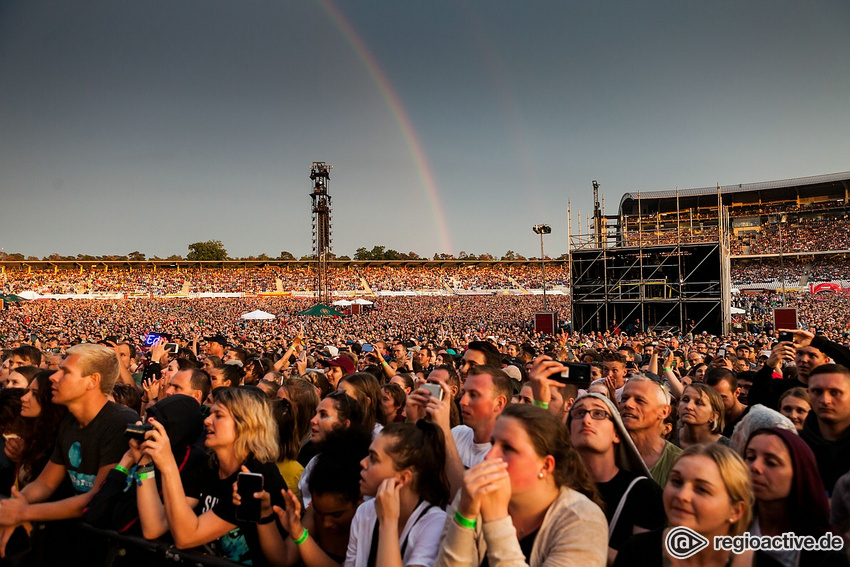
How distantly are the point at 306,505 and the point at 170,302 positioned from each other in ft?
177

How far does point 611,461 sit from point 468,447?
2.88 feet

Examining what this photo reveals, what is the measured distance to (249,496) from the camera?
2424 mm

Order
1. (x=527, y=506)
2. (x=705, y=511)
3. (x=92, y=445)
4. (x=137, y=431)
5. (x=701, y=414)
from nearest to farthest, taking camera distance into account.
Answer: (x=705, y=511), (x=527, y=506), (x=137, y=431), (x=92, y=445), (x=701, y=414)

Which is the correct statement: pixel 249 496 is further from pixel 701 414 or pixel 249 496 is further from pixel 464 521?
pixel 701 414

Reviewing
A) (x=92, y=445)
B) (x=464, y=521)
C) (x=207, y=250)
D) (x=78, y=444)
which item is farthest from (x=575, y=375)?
(x=207, y=250)

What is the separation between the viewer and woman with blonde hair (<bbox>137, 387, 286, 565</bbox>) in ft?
8.50

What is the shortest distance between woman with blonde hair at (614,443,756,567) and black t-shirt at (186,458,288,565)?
1.62m

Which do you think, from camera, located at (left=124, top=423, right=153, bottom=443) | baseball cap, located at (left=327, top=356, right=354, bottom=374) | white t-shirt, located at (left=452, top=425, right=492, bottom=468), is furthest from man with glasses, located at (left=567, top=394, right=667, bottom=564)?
baseball cap, located at (left=327, top=356, right=354, bottom=374)

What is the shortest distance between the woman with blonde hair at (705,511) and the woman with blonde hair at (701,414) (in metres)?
1.96

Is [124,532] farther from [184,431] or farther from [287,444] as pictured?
[287,444]

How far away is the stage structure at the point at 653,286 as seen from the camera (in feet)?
79.5

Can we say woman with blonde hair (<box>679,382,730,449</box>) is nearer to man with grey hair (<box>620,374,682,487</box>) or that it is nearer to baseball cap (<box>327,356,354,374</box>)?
man with grey hair (<box>620,374,682,487</box>)

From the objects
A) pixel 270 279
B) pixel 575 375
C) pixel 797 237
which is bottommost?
pixel 575 375

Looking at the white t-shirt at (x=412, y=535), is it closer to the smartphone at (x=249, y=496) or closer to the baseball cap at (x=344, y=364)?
the smartphone at (x=249, y=496)
